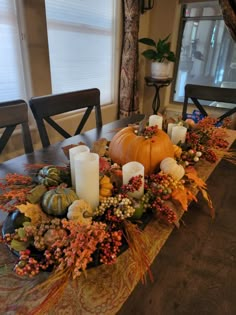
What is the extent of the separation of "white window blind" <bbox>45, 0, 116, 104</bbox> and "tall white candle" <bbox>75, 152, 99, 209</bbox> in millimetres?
1847

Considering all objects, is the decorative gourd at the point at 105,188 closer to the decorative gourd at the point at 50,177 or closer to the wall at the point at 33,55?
the decorative gourd at the point at 50,177

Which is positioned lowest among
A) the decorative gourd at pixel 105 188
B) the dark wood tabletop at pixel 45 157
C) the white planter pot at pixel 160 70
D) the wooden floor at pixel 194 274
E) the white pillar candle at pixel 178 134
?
the wooden floor at pixel 194 274

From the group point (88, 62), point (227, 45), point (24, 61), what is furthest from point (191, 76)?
point (24, 61)

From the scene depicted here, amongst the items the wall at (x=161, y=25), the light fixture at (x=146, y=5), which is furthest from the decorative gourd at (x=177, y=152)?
the light fixture at (x=146, y=5)

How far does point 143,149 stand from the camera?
0.77m

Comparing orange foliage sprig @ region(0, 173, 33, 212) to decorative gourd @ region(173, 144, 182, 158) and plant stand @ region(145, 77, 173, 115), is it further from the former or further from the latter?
plant stand @ region(145, 77, 173, 115)

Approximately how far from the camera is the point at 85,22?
2.31 meters

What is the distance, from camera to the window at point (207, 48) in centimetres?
287

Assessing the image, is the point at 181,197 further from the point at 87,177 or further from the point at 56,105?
the point at 56,105

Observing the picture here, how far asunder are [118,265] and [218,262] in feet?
0.89

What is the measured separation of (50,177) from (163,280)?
40 centimetres

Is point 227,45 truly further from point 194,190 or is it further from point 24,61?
point 194,190

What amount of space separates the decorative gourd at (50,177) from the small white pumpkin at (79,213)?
14 cm

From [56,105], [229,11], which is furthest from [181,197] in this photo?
[229,11]
